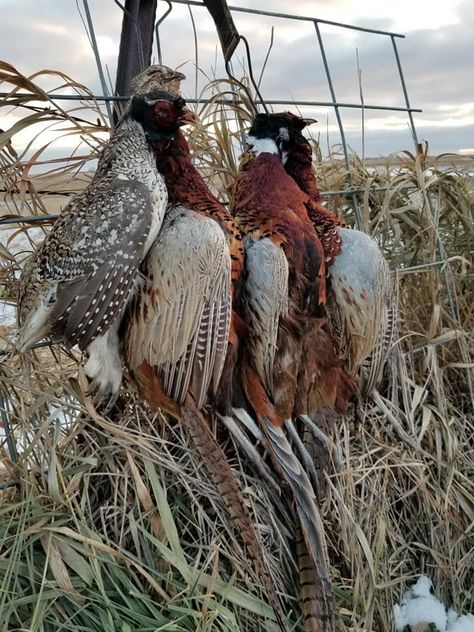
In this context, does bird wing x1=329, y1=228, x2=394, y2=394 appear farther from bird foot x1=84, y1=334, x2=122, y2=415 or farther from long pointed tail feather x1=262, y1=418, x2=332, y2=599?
bird foot x1=84, y1=334, x2=122, y2=415

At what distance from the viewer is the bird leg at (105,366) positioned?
3.82ft

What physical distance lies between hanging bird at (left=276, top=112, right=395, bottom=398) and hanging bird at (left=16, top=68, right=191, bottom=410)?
0.40 metres

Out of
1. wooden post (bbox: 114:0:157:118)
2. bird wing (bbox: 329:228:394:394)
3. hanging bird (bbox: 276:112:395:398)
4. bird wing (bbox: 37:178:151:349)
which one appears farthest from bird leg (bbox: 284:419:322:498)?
wooden post (bbox: 114:0:157:118)

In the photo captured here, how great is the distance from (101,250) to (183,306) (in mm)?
182

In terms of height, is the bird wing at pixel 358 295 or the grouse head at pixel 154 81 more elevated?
the grouse head at pixel 154 81

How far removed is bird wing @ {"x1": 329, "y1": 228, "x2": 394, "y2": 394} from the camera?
1.45m

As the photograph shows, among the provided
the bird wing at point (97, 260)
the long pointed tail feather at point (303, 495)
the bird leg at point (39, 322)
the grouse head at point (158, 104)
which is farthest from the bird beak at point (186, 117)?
the long pointed tail feather at point (303, 495)

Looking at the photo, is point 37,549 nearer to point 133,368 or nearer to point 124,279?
point 133,368

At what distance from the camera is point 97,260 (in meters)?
1.08

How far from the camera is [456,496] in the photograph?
1.62 metres

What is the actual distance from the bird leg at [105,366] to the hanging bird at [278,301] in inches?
10.3

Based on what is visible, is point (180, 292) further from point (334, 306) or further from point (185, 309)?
point (334, 306)

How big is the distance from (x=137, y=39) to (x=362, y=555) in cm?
121

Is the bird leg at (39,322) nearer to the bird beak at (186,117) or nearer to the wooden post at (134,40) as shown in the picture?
the bird beak at (186,117)
